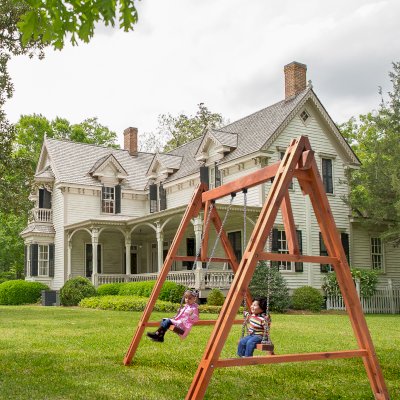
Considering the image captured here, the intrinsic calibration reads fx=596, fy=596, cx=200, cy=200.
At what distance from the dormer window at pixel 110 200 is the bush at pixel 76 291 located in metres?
7.20

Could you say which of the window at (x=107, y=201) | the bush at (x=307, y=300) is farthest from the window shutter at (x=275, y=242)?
the window at (x=107, y=201)

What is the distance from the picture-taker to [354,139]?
4744 centimetres

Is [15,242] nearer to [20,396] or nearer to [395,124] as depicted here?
[395,124]

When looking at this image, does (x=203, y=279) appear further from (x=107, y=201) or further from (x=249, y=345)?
(x=249, y=345)

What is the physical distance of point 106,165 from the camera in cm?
3431

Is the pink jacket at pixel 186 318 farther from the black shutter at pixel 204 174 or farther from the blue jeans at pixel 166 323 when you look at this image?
the black shutter at pixel 204 174

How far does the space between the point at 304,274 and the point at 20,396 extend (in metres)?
21.1

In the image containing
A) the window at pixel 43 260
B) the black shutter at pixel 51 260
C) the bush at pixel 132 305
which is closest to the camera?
the bush at pixel 132 305

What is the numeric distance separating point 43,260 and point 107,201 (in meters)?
4.99

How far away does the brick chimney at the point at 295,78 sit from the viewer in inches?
1101

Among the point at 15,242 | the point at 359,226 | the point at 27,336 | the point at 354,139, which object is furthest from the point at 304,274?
the point at 15,242

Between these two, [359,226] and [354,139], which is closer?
[359,226]

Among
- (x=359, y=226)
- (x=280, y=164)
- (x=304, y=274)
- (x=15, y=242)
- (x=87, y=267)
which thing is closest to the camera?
(x=280, y=164)

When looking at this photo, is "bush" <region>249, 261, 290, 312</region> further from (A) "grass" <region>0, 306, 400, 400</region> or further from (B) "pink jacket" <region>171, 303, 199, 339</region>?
(B) "pink jacket" <region>171, 303, 199, 339</region>
